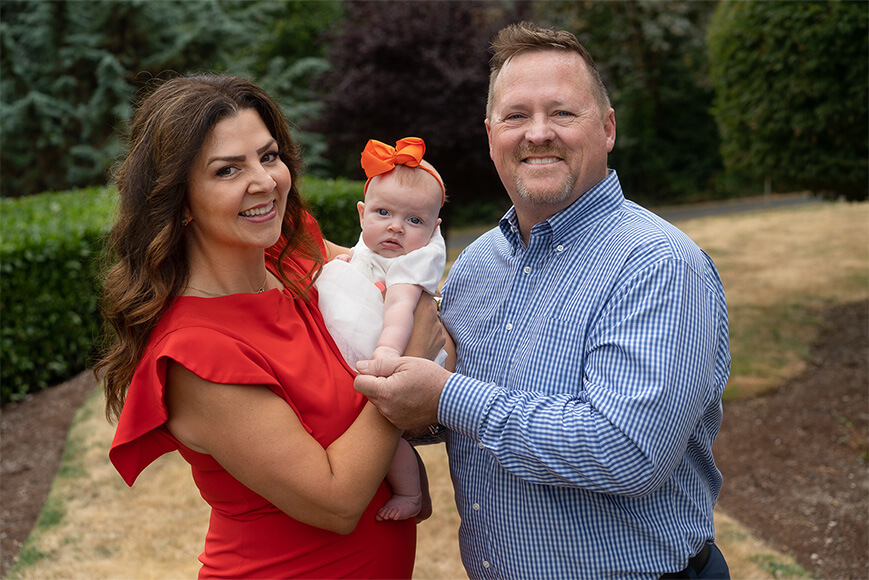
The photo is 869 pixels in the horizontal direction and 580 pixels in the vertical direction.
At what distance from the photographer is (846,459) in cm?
549

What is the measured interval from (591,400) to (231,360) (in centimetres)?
95

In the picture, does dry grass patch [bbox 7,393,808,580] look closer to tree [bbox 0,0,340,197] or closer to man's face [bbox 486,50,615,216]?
man's face [bbox 486,50,615,216]

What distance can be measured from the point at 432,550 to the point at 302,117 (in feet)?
48.8

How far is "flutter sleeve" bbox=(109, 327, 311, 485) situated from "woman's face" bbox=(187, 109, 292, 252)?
30 cm

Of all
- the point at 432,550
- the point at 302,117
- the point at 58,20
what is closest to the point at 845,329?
the point at 432,550

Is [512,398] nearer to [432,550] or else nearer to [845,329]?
[432,550]

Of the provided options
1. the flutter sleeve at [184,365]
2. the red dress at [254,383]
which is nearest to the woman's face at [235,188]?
the red dress at [254,383]

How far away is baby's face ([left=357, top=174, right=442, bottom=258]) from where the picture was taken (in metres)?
2.54

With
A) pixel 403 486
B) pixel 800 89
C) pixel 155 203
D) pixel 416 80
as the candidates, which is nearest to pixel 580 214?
pixel 403 486

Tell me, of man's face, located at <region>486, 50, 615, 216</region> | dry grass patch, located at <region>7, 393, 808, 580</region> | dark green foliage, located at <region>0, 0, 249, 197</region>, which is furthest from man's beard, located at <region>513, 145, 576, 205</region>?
dark green foliage, located at <region>0, 0, 249, 197</region>

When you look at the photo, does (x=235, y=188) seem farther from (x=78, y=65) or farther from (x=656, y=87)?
(x=656, y=87)

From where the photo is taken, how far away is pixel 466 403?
2082 mm

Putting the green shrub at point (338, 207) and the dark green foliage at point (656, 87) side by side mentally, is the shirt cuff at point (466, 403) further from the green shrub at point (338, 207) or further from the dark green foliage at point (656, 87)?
the dark green foliage at point (656, 87)

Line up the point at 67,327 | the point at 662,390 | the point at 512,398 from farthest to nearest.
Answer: the point at 67,327 < the point at 512,398 < the point at 662,390
